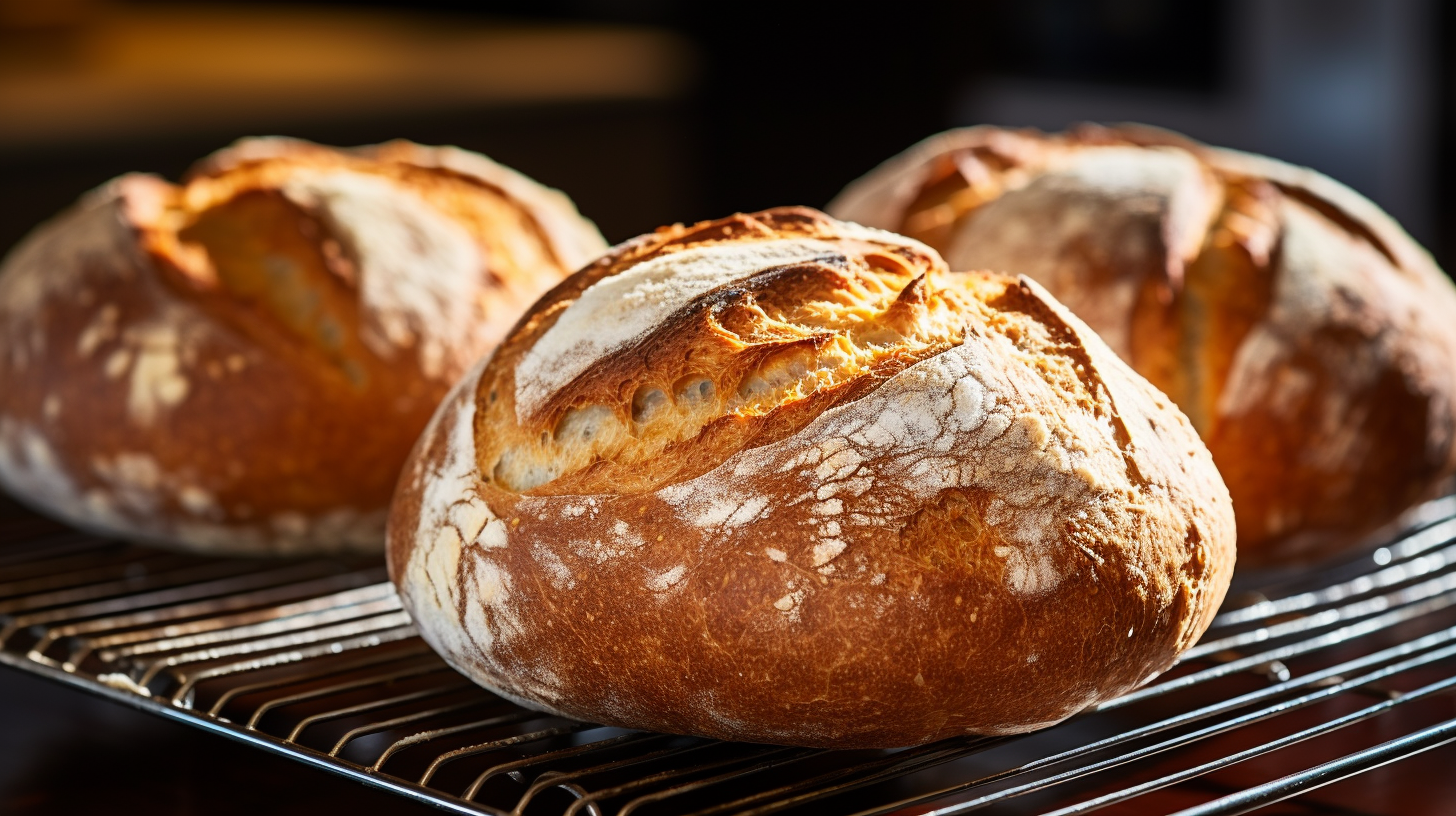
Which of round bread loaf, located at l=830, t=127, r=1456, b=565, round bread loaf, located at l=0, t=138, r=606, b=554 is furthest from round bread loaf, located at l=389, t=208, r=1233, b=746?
round bread loaf, located at l=0, t=138, r=606, b=554

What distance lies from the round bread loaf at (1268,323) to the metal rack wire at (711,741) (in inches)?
4.5

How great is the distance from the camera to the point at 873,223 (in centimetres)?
223

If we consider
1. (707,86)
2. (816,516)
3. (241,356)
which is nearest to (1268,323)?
(816,516)

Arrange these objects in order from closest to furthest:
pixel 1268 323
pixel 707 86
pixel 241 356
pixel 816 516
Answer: pixel 816 516 → pixel 1268 323 → pixel 241 356 → pixel 707 86

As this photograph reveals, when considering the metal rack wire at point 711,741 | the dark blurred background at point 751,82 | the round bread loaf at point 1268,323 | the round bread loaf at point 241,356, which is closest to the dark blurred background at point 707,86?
the dark blurred background at point 751,82

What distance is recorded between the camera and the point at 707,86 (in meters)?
5.55

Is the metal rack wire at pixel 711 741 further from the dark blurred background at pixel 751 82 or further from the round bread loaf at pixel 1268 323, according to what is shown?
the dark blurred background at pixel 751 82

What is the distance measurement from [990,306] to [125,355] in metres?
1.12

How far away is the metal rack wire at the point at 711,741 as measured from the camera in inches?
50.3

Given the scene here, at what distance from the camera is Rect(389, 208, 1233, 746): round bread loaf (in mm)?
1271

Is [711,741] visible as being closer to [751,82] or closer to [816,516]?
[816,516]

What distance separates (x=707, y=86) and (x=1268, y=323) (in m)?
3.86

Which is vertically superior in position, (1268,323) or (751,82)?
(1268,323)

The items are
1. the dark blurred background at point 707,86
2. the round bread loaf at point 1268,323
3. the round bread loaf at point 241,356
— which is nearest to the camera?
the round bread loaf at point 1268,323
